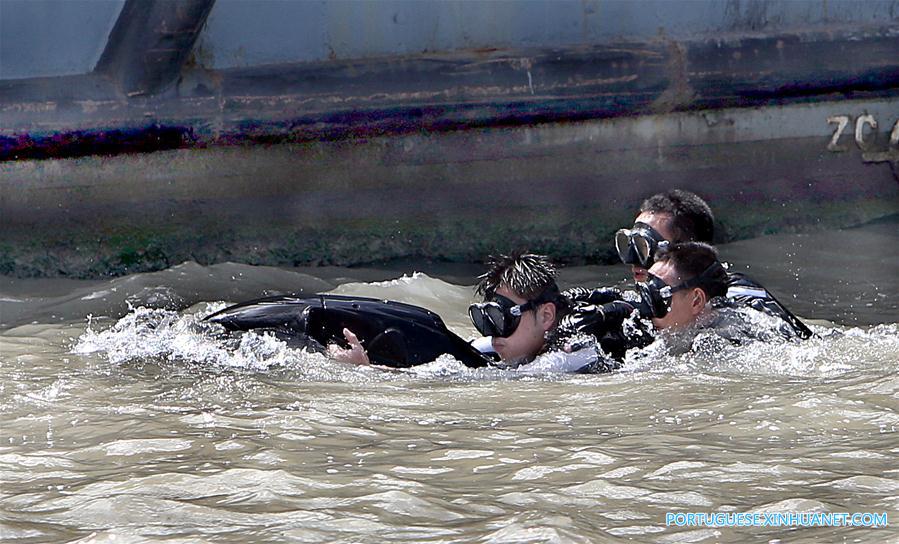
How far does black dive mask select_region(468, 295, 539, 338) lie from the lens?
464 centimetres

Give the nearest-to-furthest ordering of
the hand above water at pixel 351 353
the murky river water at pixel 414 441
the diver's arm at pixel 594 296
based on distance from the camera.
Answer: the murky river water at pixel 414 441 → the hand above water at pixel 351 353 → the diver's arm at pixel 594 296

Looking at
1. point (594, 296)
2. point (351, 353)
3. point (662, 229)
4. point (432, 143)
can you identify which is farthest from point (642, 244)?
point (432, 143)

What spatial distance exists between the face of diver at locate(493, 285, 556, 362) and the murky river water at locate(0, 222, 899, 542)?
199 millimetres

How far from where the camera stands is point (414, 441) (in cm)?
349

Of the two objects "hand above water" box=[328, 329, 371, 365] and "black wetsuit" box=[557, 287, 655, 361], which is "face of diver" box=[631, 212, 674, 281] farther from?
"hand above water" box=[328, 329, 371, 365]

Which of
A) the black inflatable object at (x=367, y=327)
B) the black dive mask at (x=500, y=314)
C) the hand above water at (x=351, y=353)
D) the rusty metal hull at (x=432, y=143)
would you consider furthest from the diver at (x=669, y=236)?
the rusty metal hull at (x=432, y=143)

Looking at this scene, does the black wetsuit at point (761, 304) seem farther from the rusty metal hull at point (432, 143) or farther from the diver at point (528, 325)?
the rusty metal hull at point (432, 143)

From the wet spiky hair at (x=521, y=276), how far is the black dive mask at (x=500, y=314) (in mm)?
49

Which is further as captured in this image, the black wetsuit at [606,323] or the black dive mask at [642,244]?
the black dive mask at [642,244]

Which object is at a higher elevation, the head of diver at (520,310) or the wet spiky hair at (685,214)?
the wet spiky hair at (685,214)

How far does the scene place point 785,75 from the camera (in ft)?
23.2

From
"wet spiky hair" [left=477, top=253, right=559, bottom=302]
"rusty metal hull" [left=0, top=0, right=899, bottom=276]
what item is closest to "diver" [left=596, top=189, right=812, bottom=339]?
"wet spiky hair" [left=477, top=253, right=559, bottom=302]

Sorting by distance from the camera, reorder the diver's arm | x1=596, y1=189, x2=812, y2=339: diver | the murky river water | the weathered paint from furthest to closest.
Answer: the weathered paint → x1=596, y1=189, x2=812, y2=339: diver → the diver's arm → the murky river water

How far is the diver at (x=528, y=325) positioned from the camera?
456 centimetres
